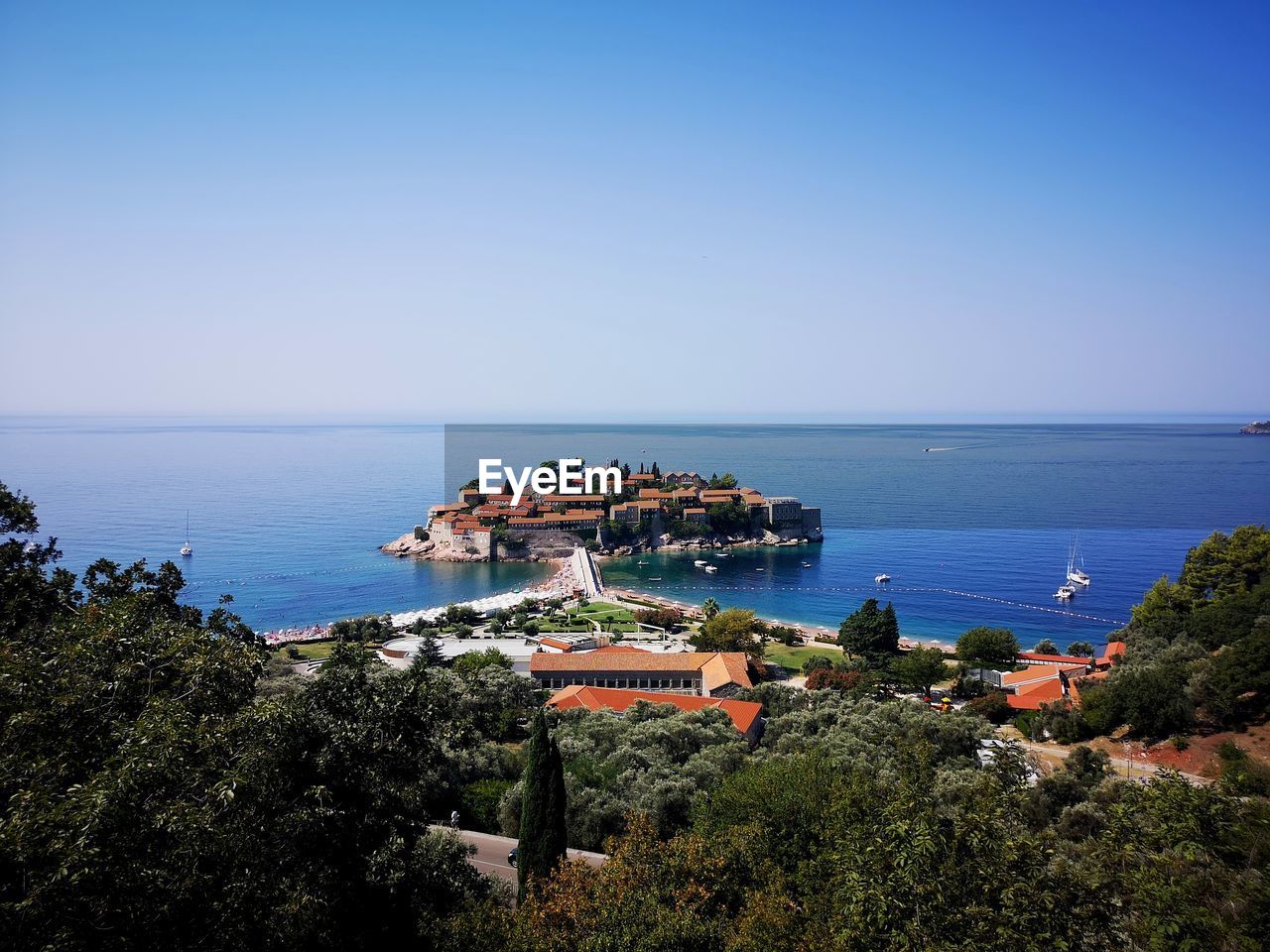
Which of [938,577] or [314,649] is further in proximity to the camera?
[938,577]

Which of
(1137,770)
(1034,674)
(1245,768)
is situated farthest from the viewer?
(1034,674)

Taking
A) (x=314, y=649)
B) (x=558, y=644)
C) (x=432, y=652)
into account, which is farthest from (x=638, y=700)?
(x=314, y=649)

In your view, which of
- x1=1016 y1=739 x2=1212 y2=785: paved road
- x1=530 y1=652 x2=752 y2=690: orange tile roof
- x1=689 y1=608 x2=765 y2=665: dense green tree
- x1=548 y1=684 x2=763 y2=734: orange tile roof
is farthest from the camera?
x1=689 y1=608 x2=765 y2=665: dense green tree

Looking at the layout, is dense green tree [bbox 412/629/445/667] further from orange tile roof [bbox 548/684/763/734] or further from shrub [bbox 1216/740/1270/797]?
shrub [bbox 1216/740/1270/797]

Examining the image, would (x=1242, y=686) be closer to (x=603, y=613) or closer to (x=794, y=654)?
(x=794, y=654)

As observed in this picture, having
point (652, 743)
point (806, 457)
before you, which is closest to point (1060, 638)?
point (652, 743)

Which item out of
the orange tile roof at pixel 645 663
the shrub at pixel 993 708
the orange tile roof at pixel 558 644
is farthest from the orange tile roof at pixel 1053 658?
the orange tile roof at pixel 558 644

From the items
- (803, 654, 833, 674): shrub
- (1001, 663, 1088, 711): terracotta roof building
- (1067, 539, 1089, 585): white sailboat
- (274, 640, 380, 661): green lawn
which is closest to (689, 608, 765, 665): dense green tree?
(803, 654, 833, 674): shrub
